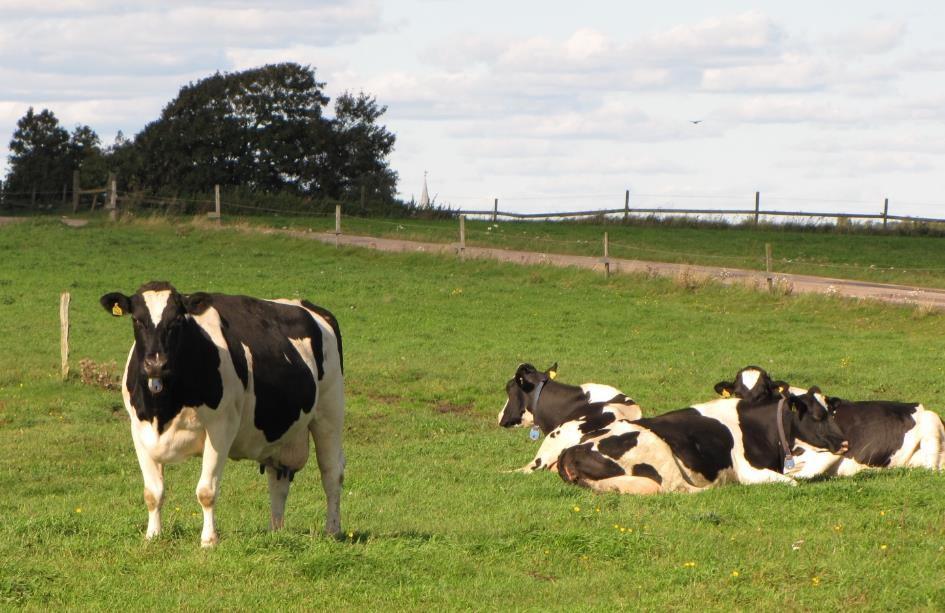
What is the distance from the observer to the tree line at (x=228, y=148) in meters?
63.7

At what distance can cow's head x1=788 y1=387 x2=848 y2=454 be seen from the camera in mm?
12812

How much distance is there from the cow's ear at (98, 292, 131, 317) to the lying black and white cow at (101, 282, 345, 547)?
1 centimetres

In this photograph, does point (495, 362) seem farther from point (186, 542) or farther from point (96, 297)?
point (186, 542)

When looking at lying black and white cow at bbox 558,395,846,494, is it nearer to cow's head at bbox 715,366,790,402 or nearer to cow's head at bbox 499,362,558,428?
cow's head at bbox 715,366,790,402

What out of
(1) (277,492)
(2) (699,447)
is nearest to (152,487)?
(1) (277,492)

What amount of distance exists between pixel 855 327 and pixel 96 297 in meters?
17.9

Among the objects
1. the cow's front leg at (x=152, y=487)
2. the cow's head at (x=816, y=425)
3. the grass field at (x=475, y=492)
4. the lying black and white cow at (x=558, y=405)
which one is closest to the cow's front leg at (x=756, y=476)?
the grass field at (x=475, y=492)

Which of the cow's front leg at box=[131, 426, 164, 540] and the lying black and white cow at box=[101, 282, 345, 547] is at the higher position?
the lying black and white cow at box=[101, 282, 345, 547]

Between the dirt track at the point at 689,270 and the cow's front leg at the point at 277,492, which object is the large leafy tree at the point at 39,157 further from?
the cow's front leg at the point at 277,492

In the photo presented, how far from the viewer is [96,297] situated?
31453mm

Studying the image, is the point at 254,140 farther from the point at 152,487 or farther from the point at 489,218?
the point at 152,487

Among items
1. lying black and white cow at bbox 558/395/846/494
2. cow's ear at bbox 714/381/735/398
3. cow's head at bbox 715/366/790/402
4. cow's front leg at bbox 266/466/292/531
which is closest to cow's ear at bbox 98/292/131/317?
cow's front leg at bbox 266/466/292/531

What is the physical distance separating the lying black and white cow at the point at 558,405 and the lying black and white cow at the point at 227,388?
3805 mm

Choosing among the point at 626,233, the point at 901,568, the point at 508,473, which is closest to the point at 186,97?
the point at 626,233
